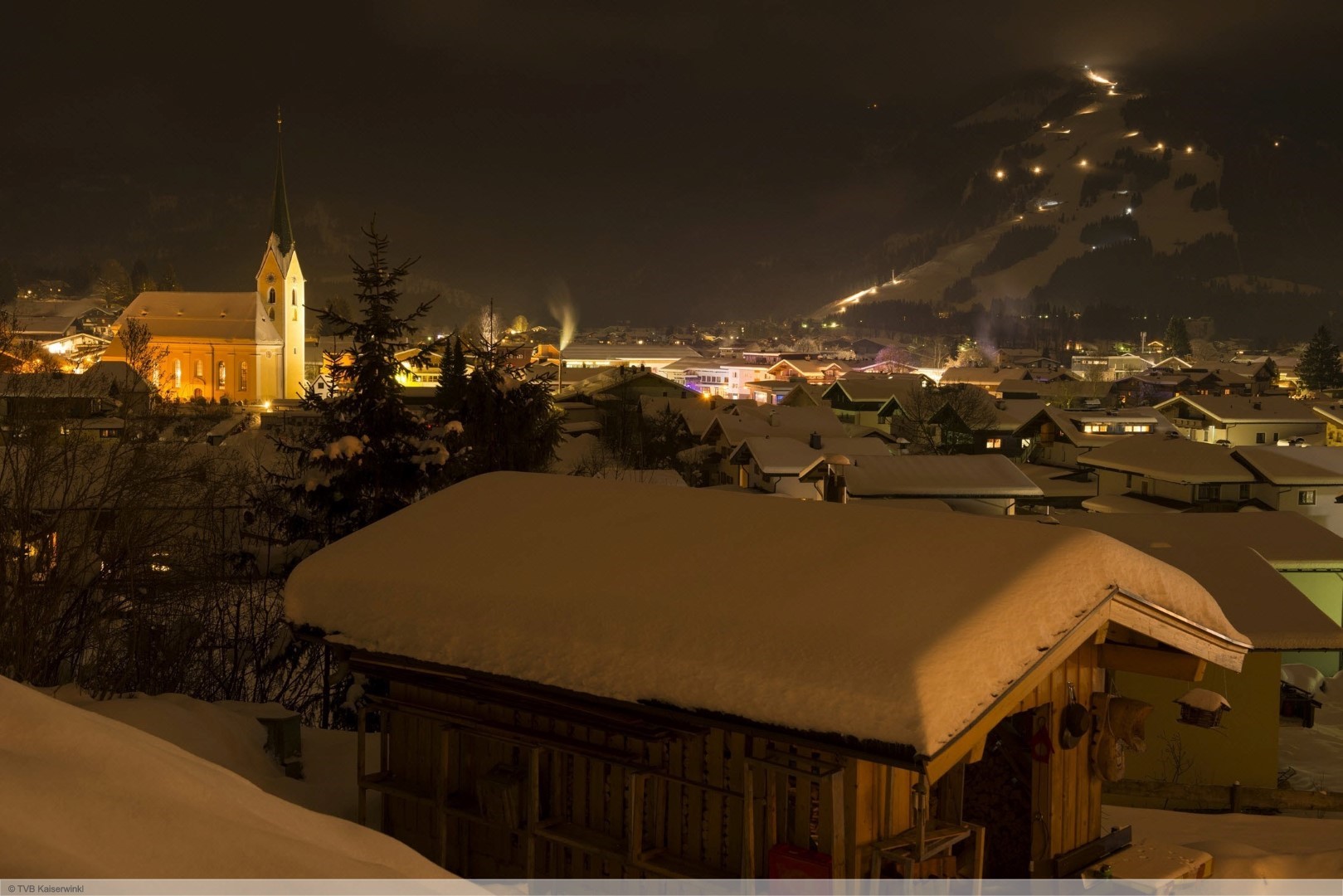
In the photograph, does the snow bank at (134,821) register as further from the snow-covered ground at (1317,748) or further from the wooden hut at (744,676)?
the snow-covered ground at (1317,748)

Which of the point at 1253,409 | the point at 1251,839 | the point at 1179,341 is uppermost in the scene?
the point at 1179,341

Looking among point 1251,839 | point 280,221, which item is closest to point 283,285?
point 280,221

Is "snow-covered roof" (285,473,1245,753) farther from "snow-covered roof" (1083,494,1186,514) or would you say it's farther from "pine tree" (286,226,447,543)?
"snow-covered roof" (1083,494,1186,514)

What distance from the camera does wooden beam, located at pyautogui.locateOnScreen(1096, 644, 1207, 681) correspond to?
589cm

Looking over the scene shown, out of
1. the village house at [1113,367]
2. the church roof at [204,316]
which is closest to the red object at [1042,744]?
the church roof at [204,316]

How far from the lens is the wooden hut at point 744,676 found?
461 cm

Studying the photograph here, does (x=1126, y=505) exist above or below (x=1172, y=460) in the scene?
below

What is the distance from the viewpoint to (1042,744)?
5.88 metres

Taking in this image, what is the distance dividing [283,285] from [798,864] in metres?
76.1

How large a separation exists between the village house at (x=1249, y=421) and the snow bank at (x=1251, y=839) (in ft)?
130

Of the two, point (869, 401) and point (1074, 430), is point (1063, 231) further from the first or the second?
point (1074, 430)

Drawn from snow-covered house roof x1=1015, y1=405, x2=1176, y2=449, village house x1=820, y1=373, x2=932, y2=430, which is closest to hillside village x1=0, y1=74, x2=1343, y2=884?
snow-covered house roof x1=1015, y1=405, x2=1176, y2=449

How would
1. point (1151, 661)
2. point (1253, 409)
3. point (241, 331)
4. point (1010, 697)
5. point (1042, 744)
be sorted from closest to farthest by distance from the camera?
point (1010, 697)
point (1042, 744)
point (1151, 661)
point (1253, 409)
point (241, 331)

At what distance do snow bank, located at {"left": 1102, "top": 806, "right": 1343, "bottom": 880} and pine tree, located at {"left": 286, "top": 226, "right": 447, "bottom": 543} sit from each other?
7755 mm
